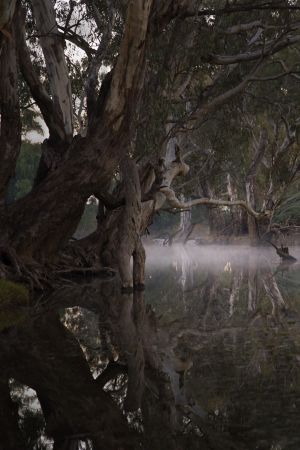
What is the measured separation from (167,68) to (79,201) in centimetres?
429

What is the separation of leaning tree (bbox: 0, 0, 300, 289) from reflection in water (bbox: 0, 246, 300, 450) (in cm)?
265

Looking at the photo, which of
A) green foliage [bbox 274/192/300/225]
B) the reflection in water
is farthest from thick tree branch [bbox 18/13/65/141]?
green foliage [bbox 274/192/300/225]

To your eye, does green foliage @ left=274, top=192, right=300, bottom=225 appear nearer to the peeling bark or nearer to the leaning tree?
the leaning tree

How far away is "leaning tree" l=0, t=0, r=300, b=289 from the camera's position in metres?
10.7

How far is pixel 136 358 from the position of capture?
216 inches

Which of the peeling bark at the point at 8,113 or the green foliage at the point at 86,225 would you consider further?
the green foliage at the point at 86,225

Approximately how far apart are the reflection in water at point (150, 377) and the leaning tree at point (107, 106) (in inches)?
104

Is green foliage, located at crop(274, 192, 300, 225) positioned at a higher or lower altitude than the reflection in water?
higher

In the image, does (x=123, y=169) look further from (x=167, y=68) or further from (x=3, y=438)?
(x=3, y=438)

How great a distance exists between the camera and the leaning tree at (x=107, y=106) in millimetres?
10664

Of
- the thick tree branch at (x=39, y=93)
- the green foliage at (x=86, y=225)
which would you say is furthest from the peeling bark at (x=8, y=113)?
the green foliage at (x=86, y=225)

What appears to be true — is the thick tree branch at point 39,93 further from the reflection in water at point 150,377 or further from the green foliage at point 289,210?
the green foliage at point 289,210

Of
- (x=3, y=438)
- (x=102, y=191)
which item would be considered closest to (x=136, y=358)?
(x=3, y=438)

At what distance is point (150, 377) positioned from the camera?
4699 millimetres
